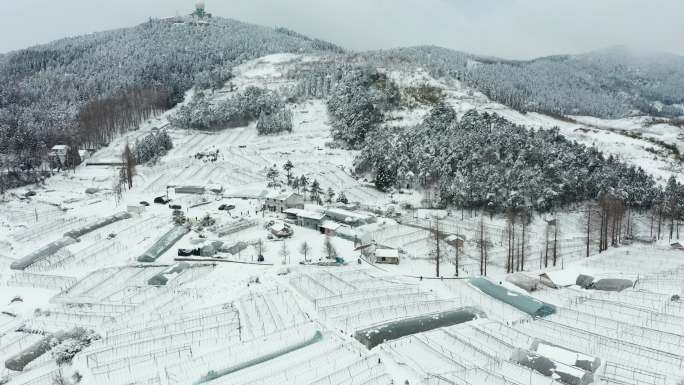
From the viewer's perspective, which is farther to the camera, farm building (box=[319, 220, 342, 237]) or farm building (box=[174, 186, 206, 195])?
farm building (box=[174, 186, 206, 195])

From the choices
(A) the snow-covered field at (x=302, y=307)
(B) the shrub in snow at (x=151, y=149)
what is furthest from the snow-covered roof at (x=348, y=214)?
(B) the shrub in snow at (x=151, y=149)

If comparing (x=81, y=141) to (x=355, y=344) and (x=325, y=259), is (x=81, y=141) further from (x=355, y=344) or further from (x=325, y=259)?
(x=355, y=344)

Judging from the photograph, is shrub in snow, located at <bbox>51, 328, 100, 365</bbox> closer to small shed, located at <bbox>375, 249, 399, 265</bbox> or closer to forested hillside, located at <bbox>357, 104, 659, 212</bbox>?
small shed, located at <bbox>375, 249, 399, 265</bbox>

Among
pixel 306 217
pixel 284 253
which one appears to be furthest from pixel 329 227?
pixel 284 253

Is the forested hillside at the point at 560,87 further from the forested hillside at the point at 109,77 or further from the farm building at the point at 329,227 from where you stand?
the farm building at the point at 329,227

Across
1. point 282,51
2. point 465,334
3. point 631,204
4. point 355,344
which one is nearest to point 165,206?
point 355,344

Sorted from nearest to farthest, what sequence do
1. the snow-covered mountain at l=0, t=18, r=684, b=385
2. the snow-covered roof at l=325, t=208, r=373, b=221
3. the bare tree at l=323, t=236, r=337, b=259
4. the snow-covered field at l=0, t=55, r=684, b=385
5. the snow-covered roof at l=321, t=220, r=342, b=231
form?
the snow-covered field at l=0, t=55, r=684, b=385
the snow-covered mountain at l=0, t=18, r=684, b=385
the bare tree at l=323, t=236, r=337, b=259
the snow-covered roof at l=321, t=220, r=342, b=231
the snow-covered roof at l=325, t=208, r=373, b=221

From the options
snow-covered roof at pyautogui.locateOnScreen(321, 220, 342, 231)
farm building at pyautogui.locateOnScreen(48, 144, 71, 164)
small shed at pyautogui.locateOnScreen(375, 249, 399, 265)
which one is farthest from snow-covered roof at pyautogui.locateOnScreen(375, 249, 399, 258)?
farm building at pyautogui.locateOnScreen(48, 144, 71, 164)
